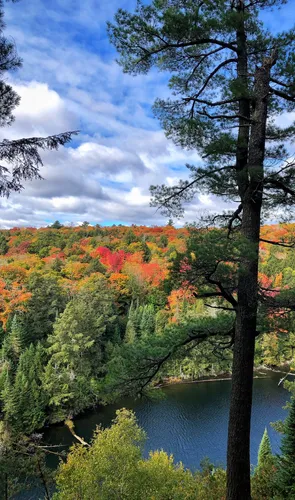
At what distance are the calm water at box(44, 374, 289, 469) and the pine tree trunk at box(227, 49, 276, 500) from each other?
23.7 feet

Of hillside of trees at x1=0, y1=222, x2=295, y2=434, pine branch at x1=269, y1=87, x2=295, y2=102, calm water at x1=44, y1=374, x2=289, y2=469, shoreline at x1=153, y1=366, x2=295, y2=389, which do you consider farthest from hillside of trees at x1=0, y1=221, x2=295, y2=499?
pine branch at x1=269, y1=87, x2=295, y2=102

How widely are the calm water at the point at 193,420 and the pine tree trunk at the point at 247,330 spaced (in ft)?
23.7

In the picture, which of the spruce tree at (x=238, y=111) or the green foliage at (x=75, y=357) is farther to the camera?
the green foliage at (x=75, y=357)

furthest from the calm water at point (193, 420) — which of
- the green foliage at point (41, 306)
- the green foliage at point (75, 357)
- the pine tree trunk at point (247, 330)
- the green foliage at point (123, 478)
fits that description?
the pine tree trunk at point (247, 330)

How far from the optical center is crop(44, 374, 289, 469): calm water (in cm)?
1127

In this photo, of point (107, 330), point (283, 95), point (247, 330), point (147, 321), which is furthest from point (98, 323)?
point (283, 95)

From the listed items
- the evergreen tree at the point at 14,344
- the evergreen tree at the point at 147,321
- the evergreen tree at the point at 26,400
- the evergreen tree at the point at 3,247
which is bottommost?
the evergreen tree at the point at 26,400

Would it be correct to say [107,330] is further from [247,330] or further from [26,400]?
[247,330]

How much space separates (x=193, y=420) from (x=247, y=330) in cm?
1253

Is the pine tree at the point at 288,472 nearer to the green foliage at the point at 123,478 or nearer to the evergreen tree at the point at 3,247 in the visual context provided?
the green foliage at the point at 123,478

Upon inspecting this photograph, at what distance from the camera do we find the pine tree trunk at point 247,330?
2.99m

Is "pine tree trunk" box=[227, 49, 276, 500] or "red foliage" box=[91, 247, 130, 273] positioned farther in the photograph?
"red foliage" box=[91, 247, 130, 273]

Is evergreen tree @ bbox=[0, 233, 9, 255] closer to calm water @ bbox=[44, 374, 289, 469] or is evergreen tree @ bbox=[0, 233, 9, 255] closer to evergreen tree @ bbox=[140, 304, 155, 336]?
evergreen tree @ bbox=[140, 304, 155, 336]

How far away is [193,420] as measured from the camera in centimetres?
1355
